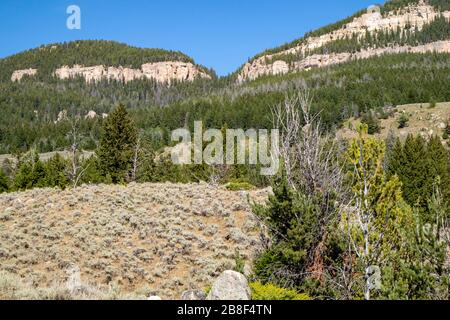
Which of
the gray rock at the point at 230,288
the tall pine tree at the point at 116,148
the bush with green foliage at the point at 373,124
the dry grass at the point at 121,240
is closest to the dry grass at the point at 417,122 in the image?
the bush with green foliage at the point at 373,124

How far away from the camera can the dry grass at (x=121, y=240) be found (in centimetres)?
1415

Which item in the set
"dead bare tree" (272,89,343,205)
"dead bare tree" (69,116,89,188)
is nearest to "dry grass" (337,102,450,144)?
"dead bare tree" (69,116,89,188)

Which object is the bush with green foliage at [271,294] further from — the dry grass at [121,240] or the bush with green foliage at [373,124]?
the bush with green foliage at [373,124]

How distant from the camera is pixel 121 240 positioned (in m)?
18.1

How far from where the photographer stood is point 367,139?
31.2ft

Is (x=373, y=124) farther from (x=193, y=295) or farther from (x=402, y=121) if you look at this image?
(x=193, y=295)

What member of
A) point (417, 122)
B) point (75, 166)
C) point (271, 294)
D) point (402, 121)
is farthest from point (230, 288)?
point (417, 122)

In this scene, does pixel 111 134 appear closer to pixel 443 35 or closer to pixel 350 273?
pixel 350 273

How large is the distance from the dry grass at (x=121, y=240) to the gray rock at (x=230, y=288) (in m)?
2.43

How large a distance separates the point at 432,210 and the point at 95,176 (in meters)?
38.3

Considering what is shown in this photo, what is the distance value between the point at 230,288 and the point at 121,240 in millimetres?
10704

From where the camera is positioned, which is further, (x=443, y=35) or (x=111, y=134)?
(x=443, y=35)
